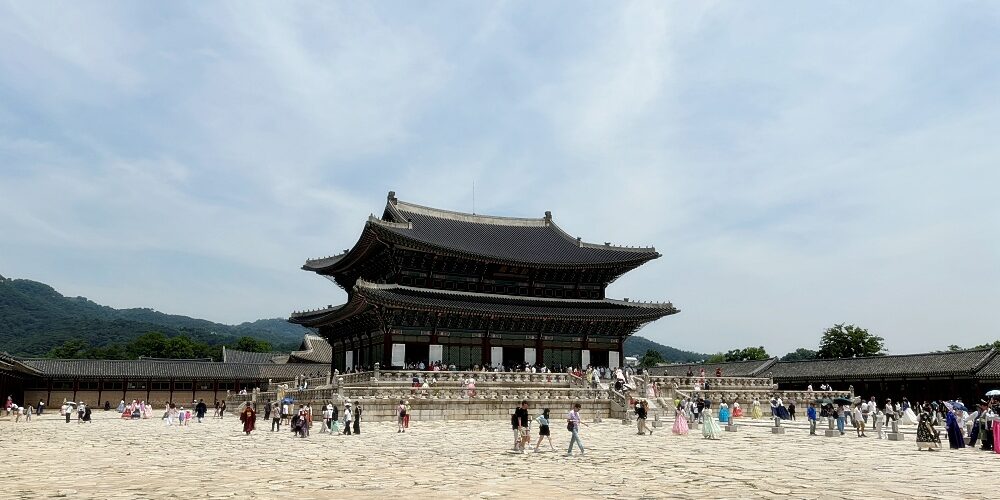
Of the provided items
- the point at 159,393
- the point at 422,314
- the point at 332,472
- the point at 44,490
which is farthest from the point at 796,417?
the point at 159,393

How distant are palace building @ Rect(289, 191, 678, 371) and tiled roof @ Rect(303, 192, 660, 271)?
15 centimetres

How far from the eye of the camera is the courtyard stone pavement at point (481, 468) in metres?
15.6

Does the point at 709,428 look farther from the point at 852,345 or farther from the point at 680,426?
the point at 852,345

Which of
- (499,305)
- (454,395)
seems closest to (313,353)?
(499,305)

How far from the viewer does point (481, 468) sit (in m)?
19.8

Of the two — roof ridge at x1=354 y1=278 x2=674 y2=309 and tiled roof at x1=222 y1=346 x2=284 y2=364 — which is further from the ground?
roof ridge at x1=354 y1=278 x2=674 y2=309

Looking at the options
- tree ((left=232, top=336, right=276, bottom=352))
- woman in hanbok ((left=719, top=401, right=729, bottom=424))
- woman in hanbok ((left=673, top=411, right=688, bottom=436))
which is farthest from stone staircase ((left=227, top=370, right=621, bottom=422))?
tree ((left=232, top=336, right=276, bottom=352))

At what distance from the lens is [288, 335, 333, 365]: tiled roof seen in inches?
3526

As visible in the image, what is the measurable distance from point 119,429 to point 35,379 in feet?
111

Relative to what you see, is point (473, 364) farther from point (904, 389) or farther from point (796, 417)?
point (904, 389)

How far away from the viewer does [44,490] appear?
15453 mm

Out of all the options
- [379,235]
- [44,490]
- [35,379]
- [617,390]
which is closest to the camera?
[44,490]

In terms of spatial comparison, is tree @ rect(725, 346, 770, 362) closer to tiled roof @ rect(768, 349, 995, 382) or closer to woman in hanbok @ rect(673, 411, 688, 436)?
tiled roof @ rect(768, 349, 995, 382)

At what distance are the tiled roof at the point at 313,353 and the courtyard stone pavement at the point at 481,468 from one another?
57565 millimetres
